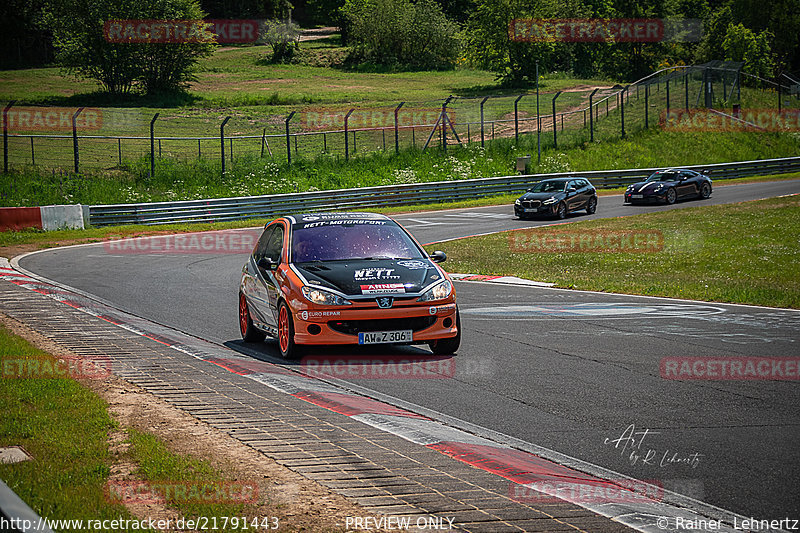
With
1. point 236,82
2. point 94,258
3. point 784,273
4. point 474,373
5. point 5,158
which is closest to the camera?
point 474,373

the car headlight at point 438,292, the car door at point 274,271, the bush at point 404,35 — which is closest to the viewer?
the car headlight at point 438,292

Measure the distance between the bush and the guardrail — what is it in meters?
57.5

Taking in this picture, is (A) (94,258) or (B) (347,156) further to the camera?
(B) (347,156)

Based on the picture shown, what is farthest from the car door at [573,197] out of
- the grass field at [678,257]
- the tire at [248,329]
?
the tire at [248,329]

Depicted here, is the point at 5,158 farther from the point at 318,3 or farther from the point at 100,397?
the point at 318,3

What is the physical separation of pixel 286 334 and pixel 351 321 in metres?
0.82

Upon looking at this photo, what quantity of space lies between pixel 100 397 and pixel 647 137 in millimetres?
50727

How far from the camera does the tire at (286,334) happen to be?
9391mm

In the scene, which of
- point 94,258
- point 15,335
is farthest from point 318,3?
point 15,335

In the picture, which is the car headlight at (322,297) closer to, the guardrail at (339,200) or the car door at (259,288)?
the car door at (259,288)

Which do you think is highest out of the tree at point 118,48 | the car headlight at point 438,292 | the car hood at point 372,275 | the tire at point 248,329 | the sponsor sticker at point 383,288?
the tree at point 118,48

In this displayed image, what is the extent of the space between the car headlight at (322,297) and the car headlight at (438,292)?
2.78 ft

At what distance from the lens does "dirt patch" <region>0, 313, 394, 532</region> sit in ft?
14.9

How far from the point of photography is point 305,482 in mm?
5098
